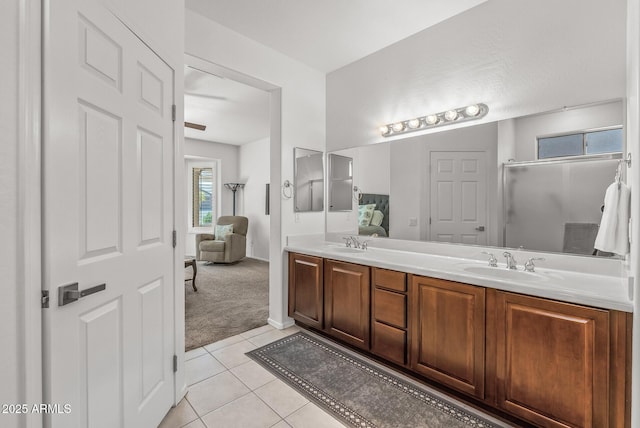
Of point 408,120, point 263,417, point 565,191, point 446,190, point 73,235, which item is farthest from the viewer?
point 408,120

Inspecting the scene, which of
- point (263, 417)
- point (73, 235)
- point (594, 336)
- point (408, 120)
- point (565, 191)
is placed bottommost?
point (263, 417)

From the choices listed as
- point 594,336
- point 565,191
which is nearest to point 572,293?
point 594,336

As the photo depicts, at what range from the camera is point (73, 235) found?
106 centimetres

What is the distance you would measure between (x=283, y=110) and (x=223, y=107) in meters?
1.99

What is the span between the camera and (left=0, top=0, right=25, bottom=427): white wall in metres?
0.80

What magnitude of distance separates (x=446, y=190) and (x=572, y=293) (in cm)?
120

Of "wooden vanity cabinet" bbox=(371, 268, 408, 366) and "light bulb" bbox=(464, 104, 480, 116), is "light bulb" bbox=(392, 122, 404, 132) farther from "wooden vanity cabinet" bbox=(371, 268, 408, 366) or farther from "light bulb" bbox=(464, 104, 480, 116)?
"wooden vanity cabinet" bbox=(371, 268, 408, 366)

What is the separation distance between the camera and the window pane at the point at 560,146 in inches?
72.6

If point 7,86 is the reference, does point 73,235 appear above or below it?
below

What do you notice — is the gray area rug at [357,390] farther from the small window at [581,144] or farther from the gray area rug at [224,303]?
the small window at [581,144]

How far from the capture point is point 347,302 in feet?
7.98

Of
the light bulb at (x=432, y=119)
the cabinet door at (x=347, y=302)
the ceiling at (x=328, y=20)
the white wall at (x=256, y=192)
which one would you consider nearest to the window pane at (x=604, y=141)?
the light bulb at (x=432, y=119)

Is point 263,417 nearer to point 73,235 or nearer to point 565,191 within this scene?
point 73,235

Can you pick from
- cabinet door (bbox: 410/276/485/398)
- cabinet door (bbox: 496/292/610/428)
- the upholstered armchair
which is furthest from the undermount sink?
the upholstered armchair
